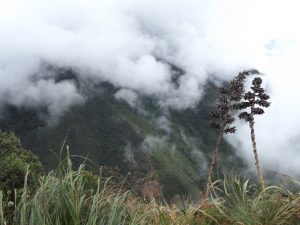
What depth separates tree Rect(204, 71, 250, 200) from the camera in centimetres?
2362

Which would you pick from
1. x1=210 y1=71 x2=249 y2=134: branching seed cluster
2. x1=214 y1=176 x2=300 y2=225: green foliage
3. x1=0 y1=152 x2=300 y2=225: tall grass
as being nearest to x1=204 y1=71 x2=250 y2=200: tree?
x1=210 y1=71 x2=249 y2=134: branching seed cluster

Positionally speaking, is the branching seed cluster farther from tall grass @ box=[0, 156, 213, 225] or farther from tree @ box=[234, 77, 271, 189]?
tall grass @ box=[0, 156, 213, 225]

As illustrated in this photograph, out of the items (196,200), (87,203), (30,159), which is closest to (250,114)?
(196,200)

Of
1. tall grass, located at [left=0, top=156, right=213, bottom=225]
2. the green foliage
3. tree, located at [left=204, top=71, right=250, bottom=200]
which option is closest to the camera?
tall grass, located at [left=0, top=156, right=213, bottom=225]

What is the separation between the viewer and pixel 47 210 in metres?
5.20

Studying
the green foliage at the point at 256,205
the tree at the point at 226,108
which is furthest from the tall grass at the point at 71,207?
the tree at the point at 226,108

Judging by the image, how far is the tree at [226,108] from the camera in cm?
2362

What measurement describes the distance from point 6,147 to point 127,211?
174ft

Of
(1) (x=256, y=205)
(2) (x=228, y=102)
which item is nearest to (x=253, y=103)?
(2) (x=228, y=102)

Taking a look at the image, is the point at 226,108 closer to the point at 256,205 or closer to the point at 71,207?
the point at 256,205

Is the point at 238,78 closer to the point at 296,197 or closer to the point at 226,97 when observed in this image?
the point at 226,97

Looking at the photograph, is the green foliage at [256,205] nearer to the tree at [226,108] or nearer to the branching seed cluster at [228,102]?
the tree at [226,108]

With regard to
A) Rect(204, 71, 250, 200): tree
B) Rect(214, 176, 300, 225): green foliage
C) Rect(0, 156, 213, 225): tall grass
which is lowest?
Rect(0, 156, 213, 225): tall grass

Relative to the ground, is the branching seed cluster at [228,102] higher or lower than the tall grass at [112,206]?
higher
